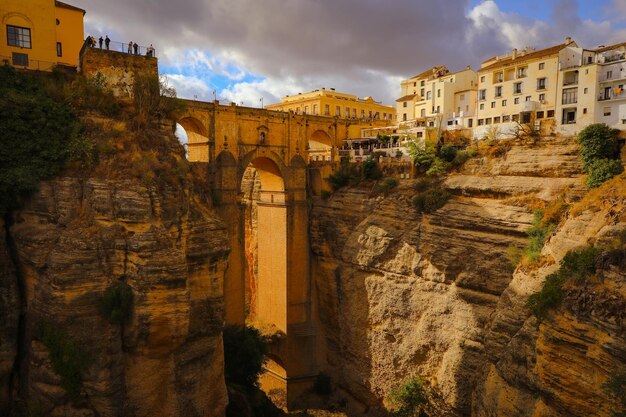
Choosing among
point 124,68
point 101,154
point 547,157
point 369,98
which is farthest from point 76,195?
point 369,98

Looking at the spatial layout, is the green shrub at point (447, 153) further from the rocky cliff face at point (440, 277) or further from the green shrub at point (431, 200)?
the green shrub at point (431, 200)

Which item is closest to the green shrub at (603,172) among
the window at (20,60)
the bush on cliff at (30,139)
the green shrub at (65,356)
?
the bush on cliff at (30,139)

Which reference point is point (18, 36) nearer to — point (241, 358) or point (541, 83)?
point (241, 358)

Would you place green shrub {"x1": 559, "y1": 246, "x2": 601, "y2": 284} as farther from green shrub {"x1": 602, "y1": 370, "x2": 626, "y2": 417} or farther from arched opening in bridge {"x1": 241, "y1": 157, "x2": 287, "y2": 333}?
arched opening in bridge {"x1": 241, "y1": 157, "x2": 287, "y2": 333}

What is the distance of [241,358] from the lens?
68.9 feet

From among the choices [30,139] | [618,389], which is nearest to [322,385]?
[618,389]

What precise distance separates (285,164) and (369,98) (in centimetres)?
2172

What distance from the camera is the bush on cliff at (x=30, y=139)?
12.1 meters

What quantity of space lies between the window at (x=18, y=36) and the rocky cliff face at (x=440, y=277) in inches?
653

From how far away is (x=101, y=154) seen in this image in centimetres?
1274

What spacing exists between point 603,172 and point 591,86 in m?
10.9

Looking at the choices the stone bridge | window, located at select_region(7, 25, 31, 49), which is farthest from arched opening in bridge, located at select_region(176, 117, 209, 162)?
window, located at select_region(7, 25, 31, 49)

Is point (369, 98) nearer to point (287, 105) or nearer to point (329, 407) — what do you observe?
point (287, 105)

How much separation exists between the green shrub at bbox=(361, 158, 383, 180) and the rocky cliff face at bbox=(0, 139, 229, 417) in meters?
15.6
